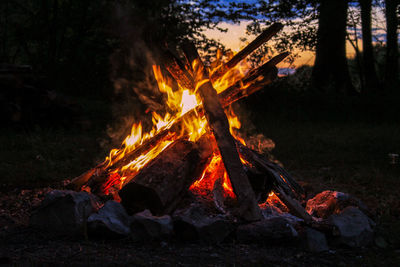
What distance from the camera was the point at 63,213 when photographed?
3.44 m

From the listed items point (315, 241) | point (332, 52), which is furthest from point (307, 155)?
point (332, 52)

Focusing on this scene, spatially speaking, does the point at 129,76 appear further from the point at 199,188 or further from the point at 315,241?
the point at 315,241

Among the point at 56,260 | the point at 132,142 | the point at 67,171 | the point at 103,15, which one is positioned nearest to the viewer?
the point at 56,260

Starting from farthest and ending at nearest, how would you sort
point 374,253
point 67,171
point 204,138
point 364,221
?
1. point 67,171
2. point 204,138
3. point 364,221
4. point 374,253

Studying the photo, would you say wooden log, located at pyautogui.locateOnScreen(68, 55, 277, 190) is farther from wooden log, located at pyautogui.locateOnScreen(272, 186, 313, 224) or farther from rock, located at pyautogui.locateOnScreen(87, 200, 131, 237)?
wooden log, located at pyautogui.locateOnScreen(272, 186, 313, 224)

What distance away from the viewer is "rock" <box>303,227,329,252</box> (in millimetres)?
3279

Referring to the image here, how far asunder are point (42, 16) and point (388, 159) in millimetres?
Answer: 13458

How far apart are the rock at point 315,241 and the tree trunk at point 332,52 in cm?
1130

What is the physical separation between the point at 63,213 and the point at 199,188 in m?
1.34

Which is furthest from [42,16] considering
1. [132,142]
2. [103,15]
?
[132,142]

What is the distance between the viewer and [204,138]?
4.18 metres

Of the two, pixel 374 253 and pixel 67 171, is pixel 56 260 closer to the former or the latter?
pixel 374 253

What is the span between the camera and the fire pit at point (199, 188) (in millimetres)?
3352

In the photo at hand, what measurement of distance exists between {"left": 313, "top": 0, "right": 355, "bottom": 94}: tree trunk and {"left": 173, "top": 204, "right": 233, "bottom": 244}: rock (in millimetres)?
11544
